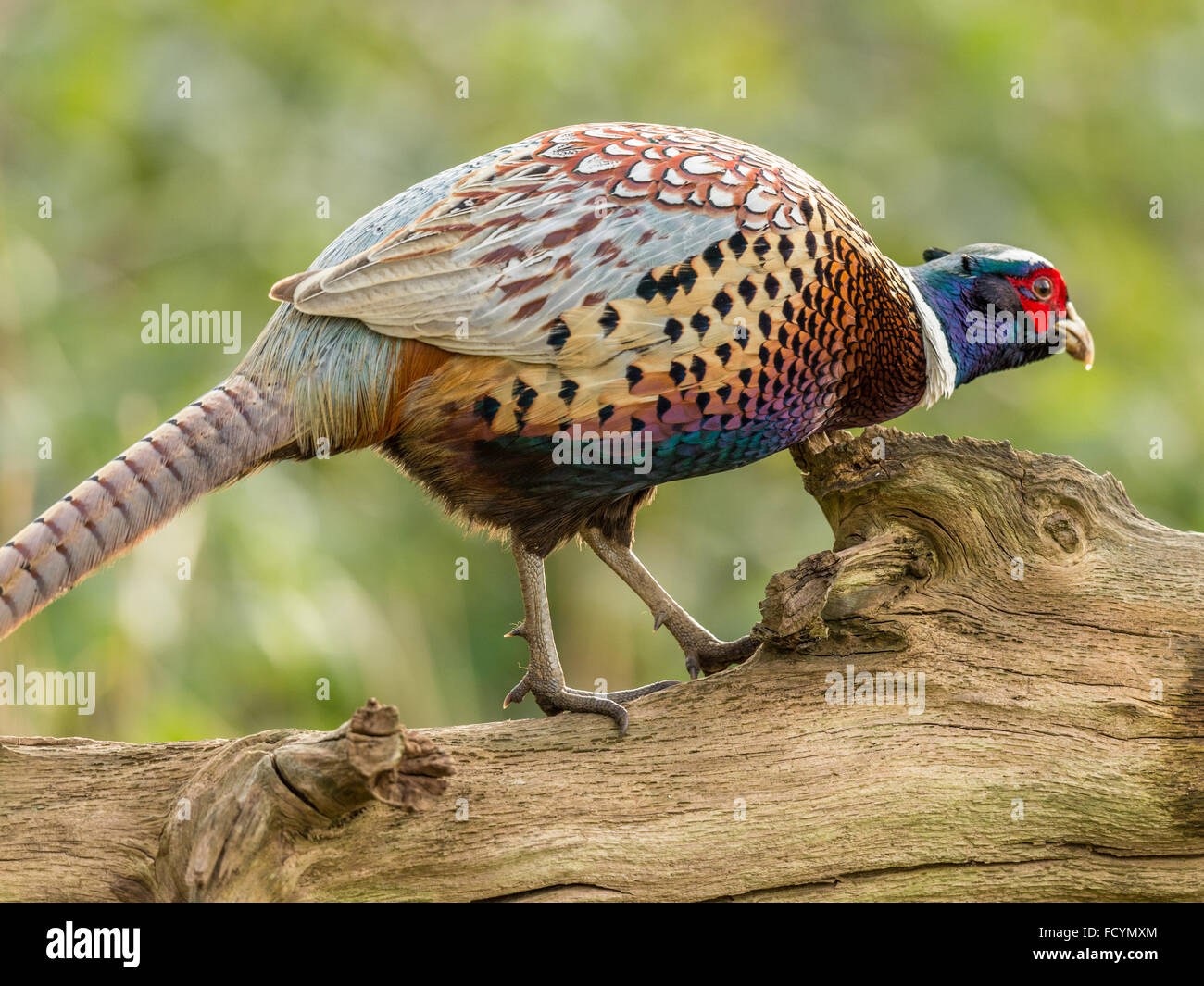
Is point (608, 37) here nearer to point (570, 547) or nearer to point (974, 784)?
point (570, 547)

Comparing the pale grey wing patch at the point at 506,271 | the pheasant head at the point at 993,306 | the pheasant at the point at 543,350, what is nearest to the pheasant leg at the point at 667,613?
the pheasant at the point at 543,350

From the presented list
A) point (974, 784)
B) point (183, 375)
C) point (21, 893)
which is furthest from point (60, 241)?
point (974, 784)

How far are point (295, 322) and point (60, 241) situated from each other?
239 inches

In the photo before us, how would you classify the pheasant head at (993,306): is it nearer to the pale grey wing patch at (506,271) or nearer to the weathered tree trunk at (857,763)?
the weathered tree trunk at (857,763)

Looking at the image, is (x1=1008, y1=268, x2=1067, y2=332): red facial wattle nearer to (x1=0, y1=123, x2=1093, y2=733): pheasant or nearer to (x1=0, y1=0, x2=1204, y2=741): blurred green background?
(x1=0, y1=123, x2=1093, y2=733): pheasant

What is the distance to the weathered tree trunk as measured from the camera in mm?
4137

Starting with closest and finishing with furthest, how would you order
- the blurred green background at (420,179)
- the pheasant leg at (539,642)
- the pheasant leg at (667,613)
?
the pheasant leg at (539,642) → the pheasant leg at (667,613) → the blurred green background at (420,179)

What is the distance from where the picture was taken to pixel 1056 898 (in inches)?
173

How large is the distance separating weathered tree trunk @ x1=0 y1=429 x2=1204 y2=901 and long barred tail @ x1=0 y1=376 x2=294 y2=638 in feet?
2.38

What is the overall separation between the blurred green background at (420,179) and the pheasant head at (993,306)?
3.69 meters

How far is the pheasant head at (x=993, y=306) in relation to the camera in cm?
505

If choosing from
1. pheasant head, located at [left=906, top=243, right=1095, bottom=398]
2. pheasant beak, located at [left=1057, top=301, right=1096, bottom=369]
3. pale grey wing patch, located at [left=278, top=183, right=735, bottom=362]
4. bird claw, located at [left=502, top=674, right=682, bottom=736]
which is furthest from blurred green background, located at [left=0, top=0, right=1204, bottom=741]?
pale grey wing patch, located at [left=278, top=183, right=735, bottom=362]

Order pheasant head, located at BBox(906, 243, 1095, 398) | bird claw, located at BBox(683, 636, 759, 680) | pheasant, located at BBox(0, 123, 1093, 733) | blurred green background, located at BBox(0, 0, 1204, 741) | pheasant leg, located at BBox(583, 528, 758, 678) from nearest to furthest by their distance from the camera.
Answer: pheasant, located at BBox(0, 123, 1093, 733), pheasant head, located at BBox(906, 243, 1095, 398), bird claw, located at BBox(683, 636, 759, 680), pheasant leg, located at BBox(583, 528, 758, 678), blurred green background, located at BBox(0, 0, 1204, 741)

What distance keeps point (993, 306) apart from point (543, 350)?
196 centimetres
